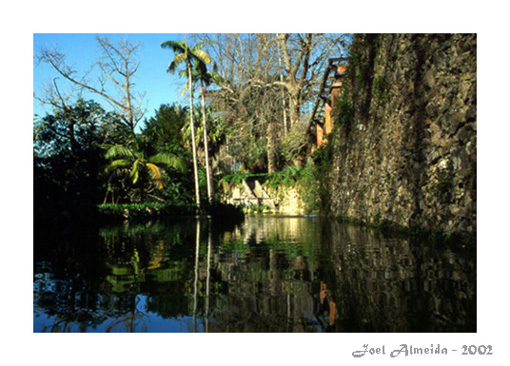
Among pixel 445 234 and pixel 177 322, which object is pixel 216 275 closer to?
pixel 177 322

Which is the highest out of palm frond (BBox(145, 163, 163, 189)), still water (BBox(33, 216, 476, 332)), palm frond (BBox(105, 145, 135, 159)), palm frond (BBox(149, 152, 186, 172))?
palm frond (BBox(105, 145, 135, 159))

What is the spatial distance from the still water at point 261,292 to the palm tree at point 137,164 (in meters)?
16.5

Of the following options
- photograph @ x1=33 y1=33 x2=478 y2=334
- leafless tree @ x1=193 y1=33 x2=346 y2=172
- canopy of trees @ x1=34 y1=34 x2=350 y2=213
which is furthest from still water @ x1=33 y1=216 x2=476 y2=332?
leafless tree @ x1=193 y1=33 x2=346 y2=172

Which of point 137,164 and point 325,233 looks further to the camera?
point 137,164

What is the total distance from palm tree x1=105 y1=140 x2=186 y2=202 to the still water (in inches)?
649

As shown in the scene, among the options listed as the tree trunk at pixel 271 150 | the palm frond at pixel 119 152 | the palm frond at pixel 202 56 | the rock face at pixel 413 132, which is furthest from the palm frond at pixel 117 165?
the rock face at pixel 413 132

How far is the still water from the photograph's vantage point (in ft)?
8.02

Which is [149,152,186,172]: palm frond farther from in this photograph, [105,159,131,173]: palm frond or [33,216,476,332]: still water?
[33,216,476,332]: still water

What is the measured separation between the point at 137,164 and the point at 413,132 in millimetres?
16354

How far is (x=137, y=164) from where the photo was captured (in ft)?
71.2

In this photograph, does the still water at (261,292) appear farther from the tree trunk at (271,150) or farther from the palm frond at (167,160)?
the tree trunk at (271,150)

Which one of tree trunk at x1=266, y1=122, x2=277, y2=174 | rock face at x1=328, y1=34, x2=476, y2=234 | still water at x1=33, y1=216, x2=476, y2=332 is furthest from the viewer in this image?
tree trunk at x1=266, y1=122, x2=277, y2=174

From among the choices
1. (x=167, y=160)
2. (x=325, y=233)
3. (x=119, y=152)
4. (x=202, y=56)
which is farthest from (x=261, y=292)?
(x=202, y=56)

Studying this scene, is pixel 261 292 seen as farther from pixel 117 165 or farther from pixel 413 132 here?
pixel 117 165
